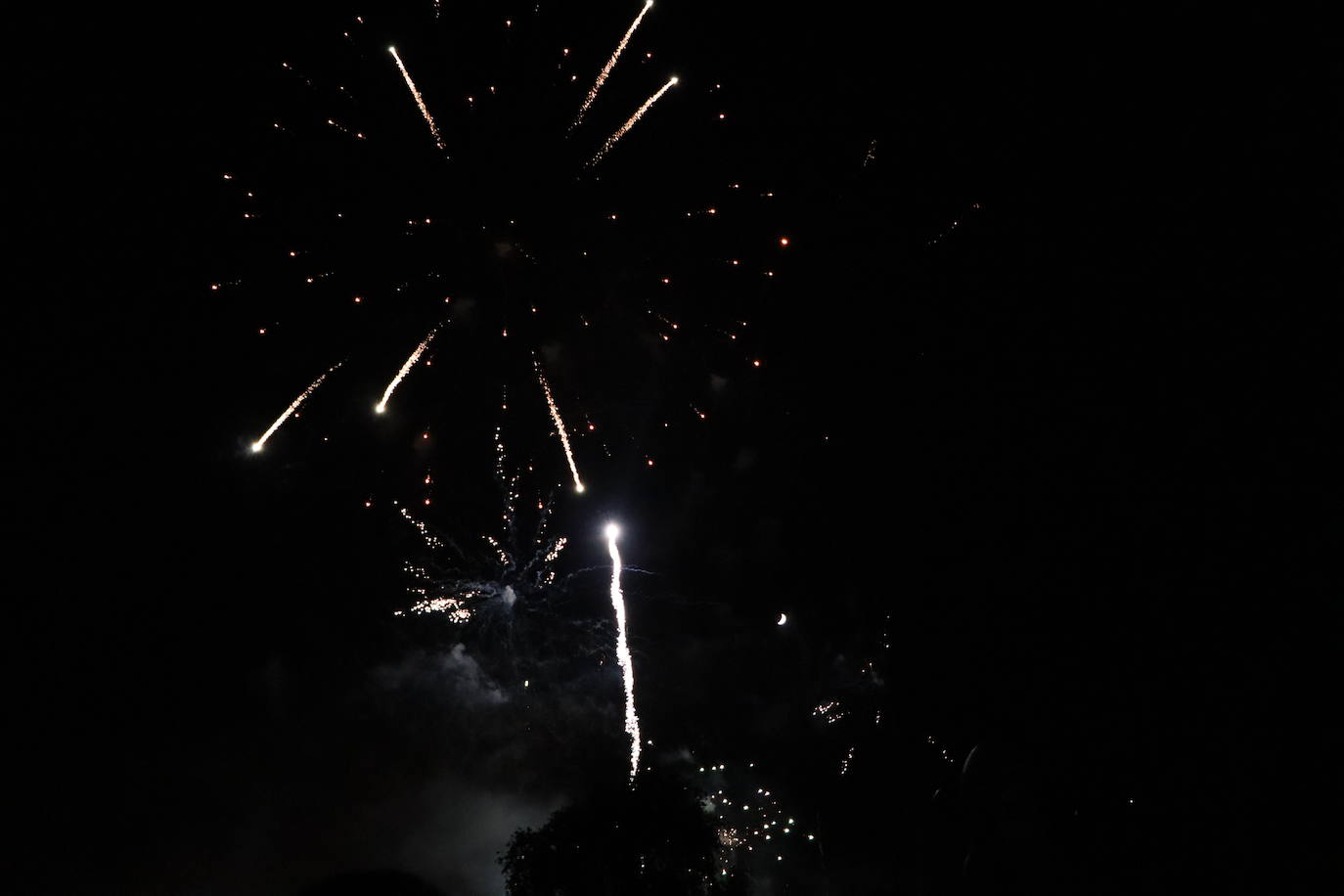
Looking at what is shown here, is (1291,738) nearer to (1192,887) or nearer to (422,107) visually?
(1192,887)

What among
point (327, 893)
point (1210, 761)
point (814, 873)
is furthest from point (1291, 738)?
point (814, 873)

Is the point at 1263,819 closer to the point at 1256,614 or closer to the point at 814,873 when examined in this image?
the point at 1256,614

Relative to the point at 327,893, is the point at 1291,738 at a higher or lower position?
higher

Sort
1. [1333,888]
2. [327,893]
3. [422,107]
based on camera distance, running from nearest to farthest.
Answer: [1333,888] < [422,107] < [327,893]

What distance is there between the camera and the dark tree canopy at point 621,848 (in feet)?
50.6

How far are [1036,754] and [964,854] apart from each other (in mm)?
2899

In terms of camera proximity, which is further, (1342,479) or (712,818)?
(712,818)

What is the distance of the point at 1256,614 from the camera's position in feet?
30.1

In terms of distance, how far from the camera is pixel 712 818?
17.0 metres

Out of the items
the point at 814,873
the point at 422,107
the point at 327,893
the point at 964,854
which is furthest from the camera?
the point at 814,873

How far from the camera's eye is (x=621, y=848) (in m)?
15.9

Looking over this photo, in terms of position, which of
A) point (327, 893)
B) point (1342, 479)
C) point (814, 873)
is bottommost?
point (814, 873)

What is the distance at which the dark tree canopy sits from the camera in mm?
15430

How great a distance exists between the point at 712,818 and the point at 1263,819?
1121 cm
